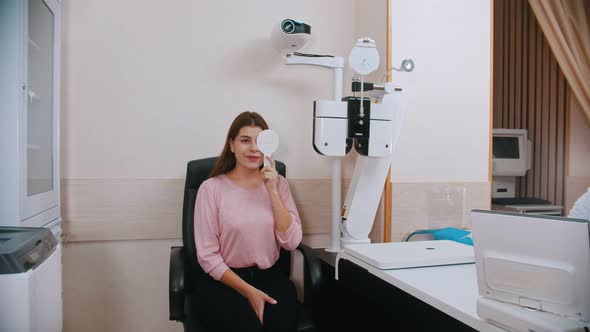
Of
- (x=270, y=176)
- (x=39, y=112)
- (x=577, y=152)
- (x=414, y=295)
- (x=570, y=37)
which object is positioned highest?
(x=570, y=37)

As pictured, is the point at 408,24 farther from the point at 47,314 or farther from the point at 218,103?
the point at 47,314

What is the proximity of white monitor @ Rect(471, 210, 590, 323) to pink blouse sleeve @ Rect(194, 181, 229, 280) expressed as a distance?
39.8 inches

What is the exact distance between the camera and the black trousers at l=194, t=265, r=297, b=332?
146 cm

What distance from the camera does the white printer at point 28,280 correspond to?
3.44 feet

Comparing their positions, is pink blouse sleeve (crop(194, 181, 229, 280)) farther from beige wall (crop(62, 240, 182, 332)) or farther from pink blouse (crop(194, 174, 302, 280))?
beige wall (crop(62, 240, 182, 332))

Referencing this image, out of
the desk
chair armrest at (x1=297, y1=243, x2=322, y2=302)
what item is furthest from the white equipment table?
chair armrest at (x1=297, y1=243, x2=322, y2=302)

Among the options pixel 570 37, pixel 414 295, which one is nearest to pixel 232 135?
pixel 414 295

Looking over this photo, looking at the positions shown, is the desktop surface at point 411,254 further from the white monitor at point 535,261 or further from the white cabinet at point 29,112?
the white cabinet at point 29,112

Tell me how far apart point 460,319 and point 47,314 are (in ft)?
3.86

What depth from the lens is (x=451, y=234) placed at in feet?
6.40

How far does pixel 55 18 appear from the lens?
176 cm

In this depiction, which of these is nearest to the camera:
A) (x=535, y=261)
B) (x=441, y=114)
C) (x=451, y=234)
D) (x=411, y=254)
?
(x=535, y=261)

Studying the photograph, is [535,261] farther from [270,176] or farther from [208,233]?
[208,233]

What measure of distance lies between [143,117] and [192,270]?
2.58 feet
